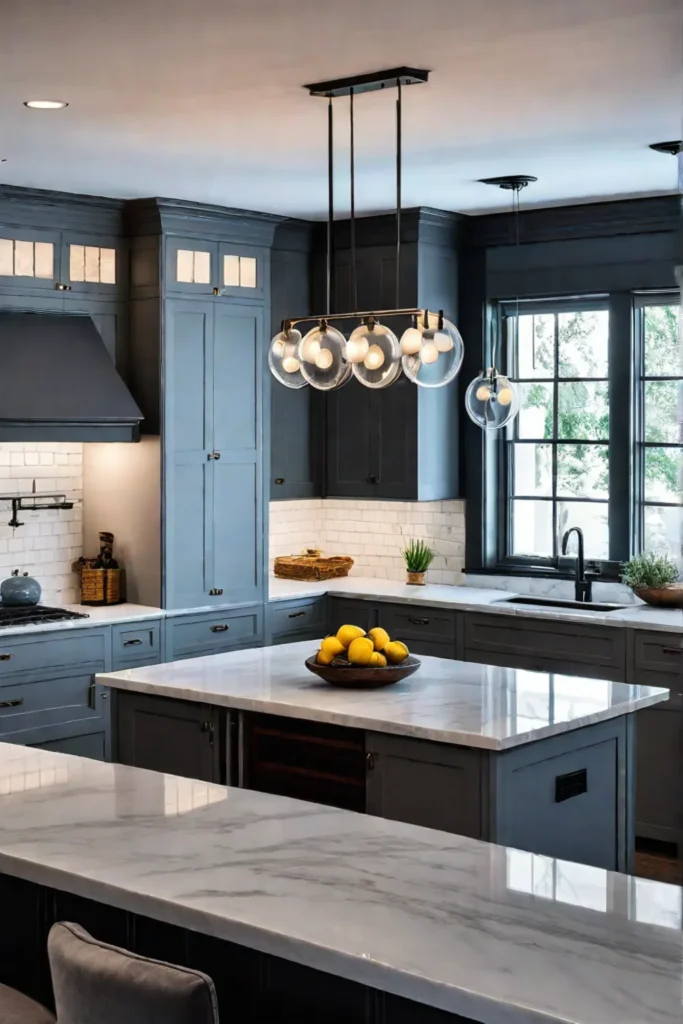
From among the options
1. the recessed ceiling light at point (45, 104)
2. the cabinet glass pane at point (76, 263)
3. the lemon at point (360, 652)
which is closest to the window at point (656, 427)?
the lemon at point (360, 652)

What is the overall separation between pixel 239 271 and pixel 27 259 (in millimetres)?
1098

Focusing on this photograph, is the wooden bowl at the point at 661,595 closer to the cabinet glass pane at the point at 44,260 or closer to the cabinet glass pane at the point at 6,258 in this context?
the cabinet glass pane at the point at 44,260

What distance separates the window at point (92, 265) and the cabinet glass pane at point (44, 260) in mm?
105

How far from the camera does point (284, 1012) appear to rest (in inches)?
89.6

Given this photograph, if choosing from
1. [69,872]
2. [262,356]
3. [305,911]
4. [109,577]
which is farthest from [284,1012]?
[262,356]

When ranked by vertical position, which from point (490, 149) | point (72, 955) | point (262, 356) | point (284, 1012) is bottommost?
point (284, 1012)

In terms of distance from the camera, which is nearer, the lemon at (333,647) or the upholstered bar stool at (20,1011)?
the upholstered bar stool at (20,1011)

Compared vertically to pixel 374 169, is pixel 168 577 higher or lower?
lower

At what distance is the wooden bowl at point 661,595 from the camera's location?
231 inches

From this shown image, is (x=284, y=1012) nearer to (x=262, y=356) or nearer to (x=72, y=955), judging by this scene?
(x=72, y=955)

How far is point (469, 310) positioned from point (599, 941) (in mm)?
5204

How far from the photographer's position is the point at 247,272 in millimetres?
6535

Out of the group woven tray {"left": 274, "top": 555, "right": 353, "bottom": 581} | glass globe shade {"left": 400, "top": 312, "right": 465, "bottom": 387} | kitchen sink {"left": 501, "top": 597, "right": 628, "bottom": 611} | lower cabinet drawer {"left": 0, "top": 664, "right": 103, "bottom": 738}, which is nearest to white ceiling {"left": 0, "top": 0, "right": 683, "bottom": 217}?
glass globe shade {"left": 400, "top": 312, "right": 465, "bottom": 387}

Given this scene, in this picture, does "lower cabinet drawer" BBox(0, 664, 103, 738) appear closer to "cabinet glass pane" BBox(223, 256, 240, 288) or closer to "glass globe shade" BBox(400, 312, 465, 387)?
"cabinet glass pane" BBox(223, 256, 240, 288)
